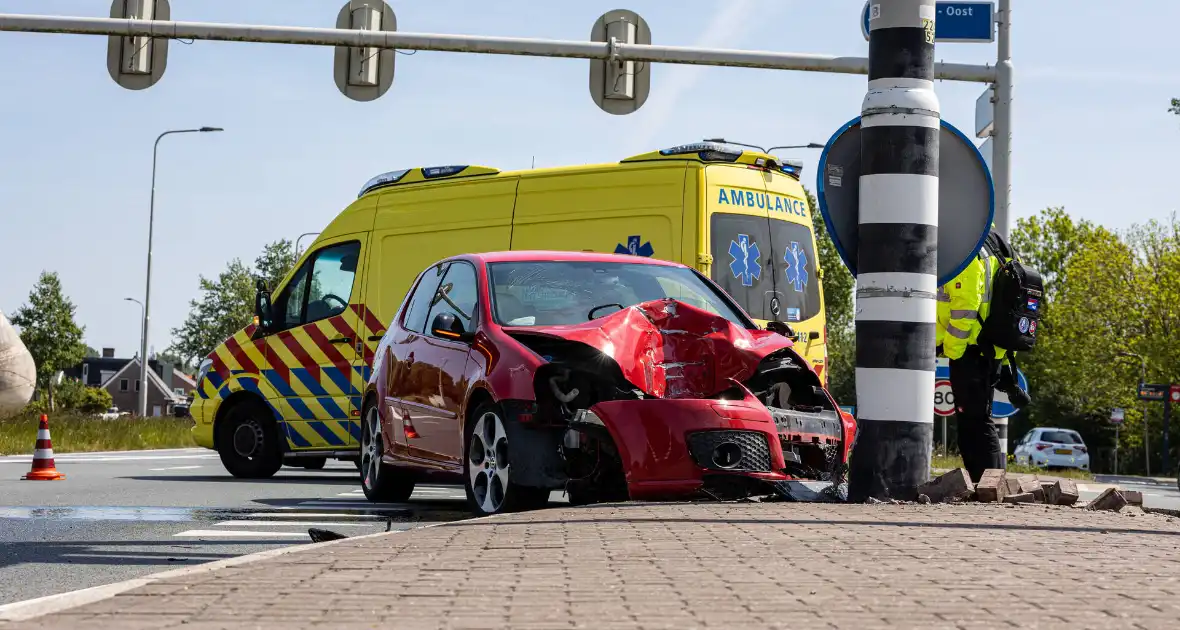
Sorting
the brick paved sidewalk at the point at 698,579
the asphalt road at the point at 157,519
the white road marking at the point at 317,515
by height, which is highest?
the brick paved sidewalk at the point at 698,579

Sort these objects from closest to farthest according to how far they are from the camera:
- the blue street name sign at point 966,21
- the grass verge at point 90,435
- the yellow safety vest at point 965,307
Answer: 1. the yellow safety vest at point 965,307
2. the blue street name sign at point 966,21
3. the grass verge at point 90,435

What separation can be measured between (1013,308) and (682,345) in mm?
2217

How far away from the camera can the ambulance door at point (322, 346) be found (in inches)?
537

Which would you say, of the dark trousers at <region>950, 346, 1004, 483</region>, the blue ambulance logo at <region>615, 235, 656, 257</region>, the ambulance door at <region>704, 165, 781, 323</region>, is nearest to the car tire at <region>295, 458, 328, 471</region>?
the blue ambulance logo at <region>615, 235, 656, 257</region>

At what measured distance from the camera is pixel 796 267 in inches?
475

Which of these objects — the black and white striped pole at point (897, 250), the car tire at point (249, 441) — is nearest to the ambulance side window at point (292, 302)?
the car tire at point (249, 441)

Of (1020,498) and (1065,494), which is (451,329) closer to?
(1020,498)

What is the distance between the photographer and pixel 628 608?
3855 mm

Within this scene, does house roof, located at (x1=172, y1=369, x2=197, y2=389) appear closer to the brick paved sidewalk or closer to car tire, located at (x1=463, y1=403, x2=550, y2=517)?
car tire, located at (x1=463, y1=403, x2=550, y2=517)

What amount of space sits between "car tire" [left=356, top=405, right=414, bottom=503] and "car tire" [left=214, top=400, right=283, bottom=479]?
13.1 feet

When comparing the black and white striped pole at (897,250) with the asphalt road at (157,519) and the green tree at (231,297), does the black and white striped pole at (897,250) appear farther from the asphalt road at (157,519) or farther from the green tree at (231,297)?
the green tree at (231,297)

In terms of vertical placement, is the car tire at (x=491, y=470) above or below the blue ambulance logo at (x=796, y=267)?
below

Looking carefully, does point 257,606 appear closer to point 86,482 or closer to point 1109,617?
point 1109,617

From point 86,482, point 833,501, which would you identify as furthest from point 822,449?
point 86,482
